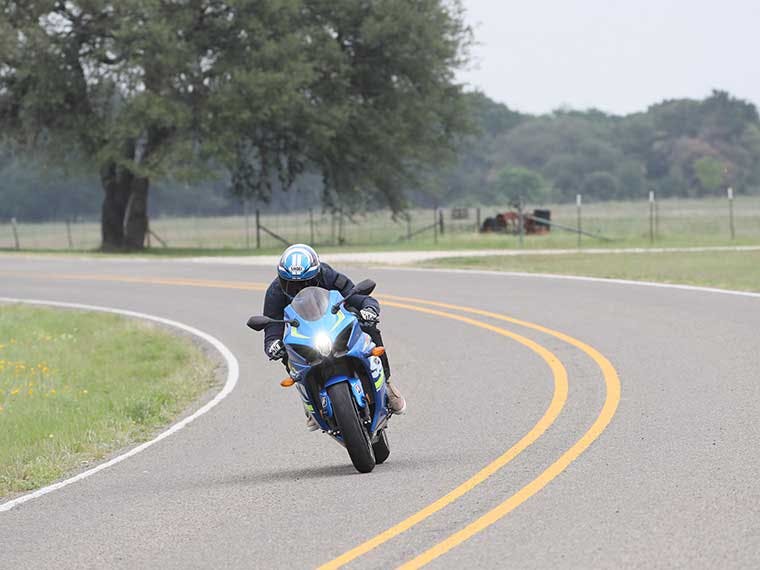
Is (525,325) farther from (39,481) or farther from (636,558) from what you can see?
(636,558)

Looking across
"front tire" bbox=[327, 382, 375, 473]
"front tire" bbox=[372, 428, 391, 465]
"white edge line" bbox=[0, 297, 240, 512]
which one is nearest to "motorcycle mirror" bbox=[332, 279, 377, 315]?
"front tire" bbox=[327, 382, 375, 473]

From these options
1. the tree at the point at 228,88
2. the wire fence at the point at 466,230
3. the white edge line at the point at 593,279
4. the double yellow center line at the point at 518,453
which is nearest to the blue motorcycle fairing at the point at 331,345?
the double yellow center line at the point at 518,453

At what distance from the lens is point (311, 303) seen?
9320 millimetres

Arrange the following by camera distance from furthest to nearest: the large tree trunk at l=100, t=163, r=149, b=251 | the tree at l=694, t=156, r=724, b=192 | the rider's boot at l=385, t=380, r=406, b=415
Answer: the tree at l=694, t=156, r=724, b=192
the large tree trunk at l=100, t=163, r=149, b=251
the rider's boot at l=385, t=380, r=406, b=415

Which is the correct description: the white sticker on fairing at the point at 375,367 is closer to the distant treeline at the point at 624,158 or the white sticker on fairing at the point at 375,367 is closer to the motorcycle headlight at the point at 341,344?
the motorcycle headlight at the point at 341,344

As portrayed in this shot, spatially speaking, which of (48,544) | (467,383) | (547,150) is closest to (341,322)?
(48,544)

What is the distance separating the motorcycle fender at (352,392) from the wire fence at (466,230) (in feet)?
103

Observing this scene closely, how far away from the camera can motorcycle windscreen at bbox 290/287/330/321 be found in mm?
9305

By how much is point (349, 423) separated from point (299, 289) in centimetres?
109

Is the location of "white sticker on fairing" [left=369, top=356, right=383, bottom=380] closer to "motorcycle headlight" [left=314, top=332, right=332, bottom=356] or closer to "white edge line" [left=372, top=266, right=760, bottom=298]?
"motorcycle headlight" [left=314, top=332, right=332, bottom=356]

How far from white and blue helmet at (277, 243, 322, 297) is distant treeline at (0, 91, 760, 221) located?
9998 cm

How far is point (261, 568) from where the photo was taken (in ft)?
22.5

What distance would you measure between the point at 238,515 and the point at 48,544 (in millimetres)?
1088

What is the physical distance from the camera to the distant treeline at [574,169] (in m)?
115
